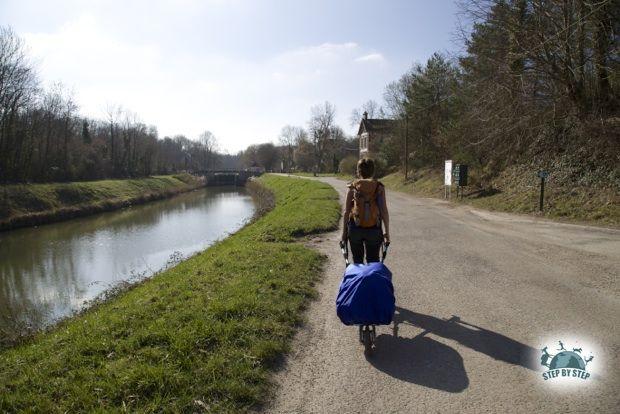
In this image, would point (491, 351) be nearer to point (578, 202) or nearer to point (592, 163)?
point (578, 202)

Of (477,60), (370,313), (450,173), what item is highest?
(477,60)

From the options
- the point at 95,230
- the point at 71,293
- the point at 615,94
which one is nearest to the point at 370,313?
the point at 71,293

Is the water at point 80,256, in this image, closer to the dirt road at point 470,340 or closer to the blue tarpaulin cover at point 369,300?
the dirt road at point 470,340

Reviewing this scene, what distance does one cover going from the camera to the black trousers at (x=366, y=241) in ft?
16.7

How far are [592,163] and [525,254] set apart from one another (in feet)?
29.8

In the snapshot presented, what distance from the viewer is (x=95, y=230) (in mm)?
26031

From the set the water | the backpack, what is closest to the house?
the water

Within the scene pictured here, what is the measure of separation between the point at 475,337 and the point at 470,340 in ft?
Answer: 0.36

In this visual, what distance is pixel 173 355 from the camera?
425 cm

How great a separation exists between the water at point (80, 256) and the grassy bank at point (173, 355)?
5.05m

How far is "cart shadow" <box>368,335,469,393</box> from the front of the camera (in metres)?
3.80

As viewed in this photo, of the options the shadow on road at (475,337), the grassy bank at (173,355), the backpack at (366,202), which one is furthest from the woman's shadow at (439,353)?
the backpack at (366,202)

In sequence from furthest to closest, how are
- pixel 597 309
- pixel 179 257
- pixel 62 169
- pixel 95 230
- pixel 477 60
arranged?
pixel 62 169, pixel 95 230, pixel 477 60, pixel 179 257, pixel 597 309

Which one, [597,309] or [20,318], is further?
[20,318]
